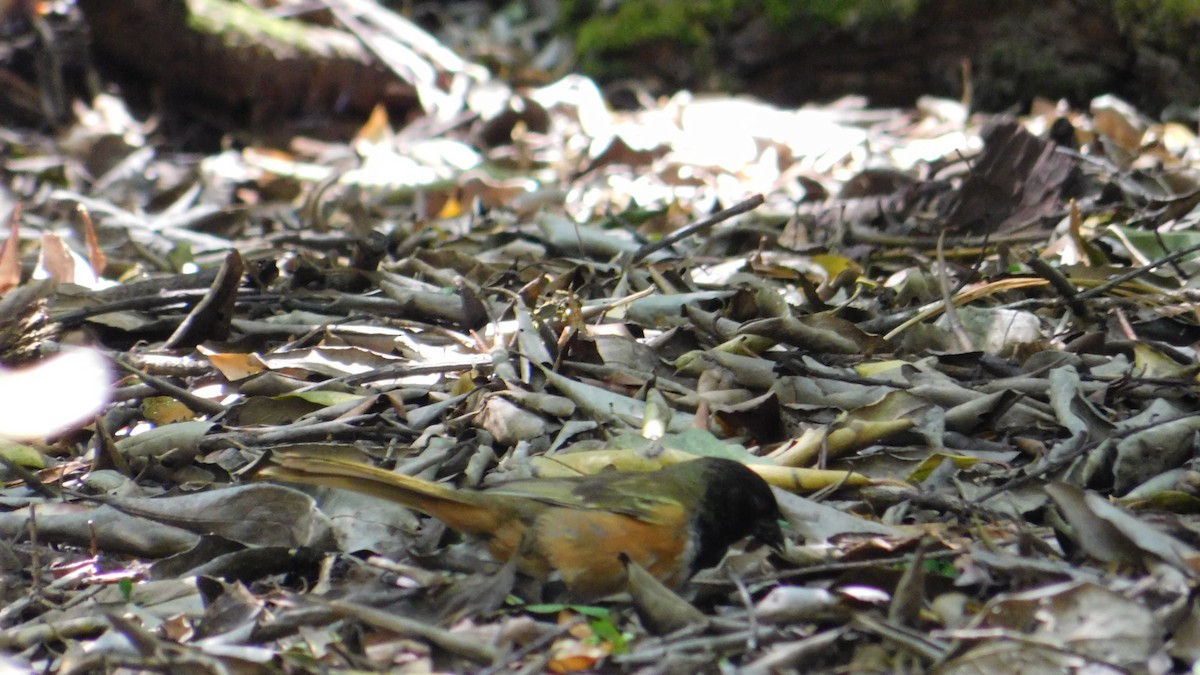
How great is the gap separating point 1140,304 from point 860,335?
2.67 ft

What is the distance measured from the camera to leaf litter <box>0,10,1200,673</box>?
1.96 metres

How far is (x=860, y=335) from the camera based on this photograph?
117 inches

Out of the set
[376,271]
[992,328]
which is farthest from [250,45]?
[992,328]

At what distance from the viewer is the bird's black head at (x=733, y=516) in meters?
2.17

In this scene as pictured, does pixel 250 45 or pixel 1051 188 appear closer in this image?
pixel 1051 188

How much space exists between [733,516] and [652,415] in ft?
1.75

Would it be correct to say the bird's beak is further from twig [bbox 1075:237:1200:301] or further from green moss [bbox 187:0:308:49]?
green moss [bbox 187:0:308:49]

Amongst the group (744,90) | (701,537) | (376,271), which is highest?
(701,537)

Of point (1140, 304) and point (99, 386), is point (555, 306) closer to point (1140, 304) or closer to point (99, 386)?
point (99, 386)

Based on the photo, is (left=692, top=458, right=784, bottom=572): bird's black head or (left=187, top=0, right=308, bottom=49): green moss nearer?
(left=692, top=458, right=784, bottom=572): bird's black head

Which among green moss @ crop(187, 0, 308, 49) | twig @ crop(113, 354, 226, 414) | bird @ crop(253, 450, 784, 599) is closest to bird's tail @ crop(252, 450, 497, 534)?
bird @ crop(253, 450, 784, 599)

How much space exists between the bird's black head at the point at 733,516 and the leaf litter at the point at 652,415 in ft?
0.16

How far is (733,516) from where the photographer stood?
2176 mm

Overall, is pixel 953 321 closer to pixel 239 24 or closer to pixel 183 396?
pixel 183 396
